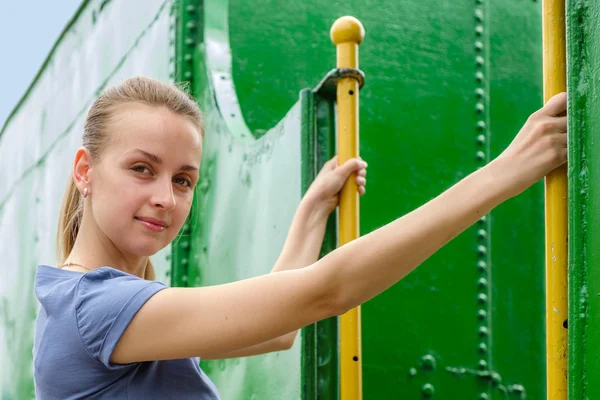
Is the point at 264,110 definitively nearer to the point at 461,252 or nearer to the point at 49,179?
the point at 461,252

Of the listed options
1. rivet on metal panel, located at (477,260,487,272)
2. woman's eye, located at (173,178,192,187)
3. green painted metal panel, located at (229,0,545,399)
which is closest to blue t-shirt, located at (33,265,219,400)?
woman's eye, located at (173,178,192,187)

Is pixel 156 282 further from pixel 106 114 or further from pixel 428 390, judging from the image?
pixel 428 390

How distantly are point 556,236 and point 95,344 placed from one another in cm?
69

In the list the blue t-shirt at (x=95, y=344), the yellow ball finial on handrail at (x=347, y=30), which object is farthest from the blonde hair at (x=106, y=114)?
the yellow ball finial on handrail at (x=347, y=30)

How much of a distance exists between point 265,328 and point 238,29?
200cm

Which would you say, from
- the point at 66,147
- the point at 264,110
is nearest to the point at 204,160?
the point at 264,110

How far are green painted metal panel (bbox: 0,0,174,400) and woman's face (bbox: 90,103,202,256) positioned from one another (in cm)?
149

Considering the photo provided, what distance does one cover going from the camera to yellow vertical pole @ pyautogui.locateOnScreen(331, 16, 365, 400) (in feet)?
6.49

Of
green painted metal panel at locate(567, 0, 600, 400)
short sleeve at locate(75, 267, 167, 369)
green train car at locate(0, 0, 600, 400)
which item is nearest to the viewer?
green painted metal panel at locate(567, 0, 600, 400)

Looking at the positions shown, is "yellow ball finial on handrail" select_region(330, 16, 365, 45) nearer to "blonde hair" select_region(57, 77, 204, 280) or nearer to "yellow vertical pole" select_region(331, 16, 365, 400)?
"yellow vertical pole" select_region(331, 16, 365, 400)

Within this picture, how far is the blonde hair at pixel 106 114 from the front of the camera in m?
1.66

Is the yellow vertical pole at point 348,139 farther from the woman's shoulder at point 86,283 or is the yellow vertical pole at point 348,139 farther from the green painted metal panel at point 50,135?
the green painted metal panel at point 50,135

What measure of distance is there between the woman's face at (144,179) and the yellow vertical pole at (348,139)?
0.49m

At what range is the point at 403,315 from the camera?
286 cm
